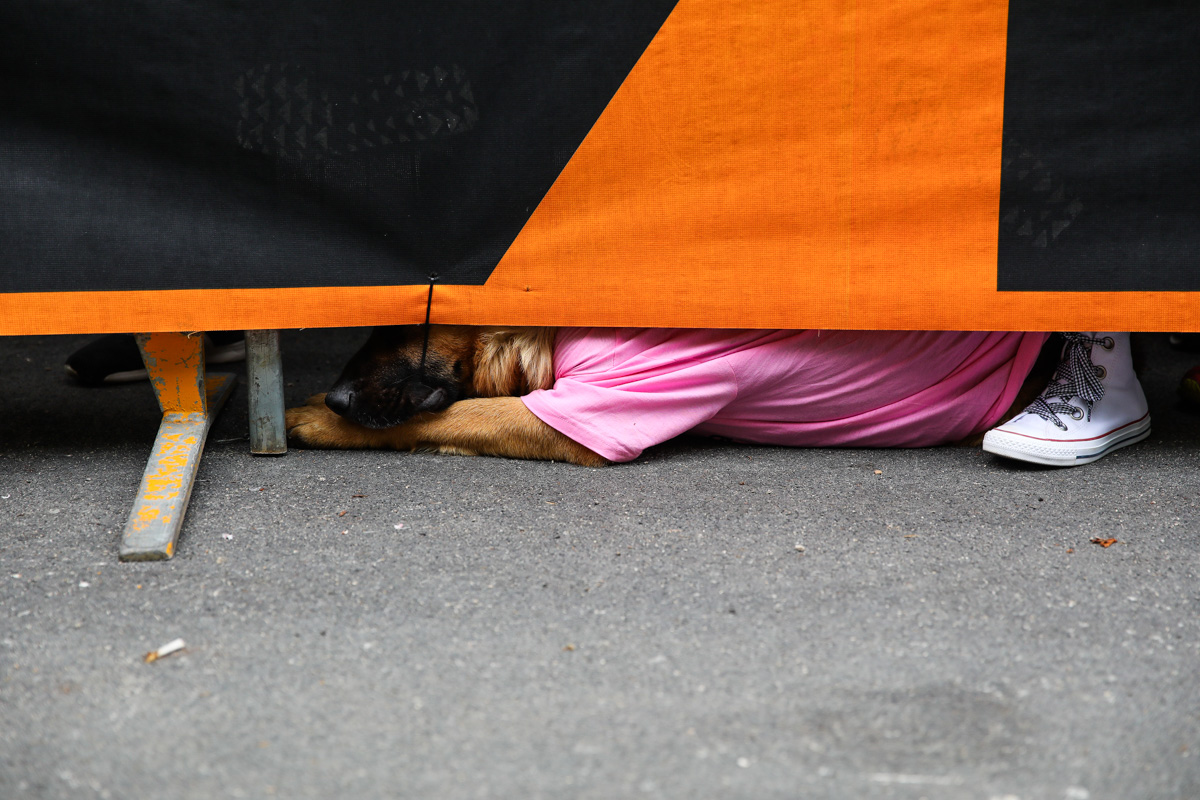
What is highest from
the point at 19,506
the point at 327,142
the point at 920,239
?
the point at 327,142

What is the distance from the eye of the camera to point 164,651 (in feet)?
4.76

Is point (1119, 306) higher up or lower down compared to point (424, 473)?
higher up

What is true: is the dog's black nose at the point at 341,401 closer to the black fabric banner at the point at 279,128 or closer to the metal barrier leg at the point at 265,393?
the metal barrier leg at the point at 265,393

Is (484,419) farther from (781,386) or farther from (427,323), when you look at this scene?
(781,386)

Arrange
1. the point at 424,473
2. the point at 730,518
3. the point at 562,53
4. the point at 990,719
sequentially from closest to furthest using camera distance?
the point at 990,719 → the point at 730,518 → the point at 562,53 → the point at 424,473

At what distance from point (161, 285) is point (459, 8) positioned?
903 mm

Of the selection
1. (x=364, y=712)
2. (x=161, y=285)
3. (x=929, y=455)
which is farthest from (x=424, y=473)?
(x=929, y=455)

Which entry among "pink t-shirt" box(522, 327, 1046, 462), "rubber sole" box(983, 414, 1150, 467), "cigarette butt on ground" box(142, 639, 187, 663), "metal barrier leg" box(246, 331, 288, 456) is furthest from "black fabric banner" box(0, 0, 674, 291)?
Result: "rubber sole" box(983, 414, 1150, 467)

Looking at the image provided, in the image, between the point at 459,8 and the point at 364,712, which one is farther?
the point at 459,8

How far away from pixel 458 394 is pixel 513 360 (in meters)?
0.17

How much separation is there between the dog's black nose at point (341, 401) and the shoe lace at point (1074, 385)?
1656 mm

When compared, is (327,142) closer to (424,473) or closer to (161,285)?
(161,285)

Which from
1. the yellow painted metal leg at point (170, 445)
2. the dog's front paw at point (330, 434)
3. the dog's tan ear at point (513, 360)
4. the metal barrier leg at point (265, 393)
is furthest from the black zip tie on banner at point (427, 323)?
the yellow painted metal leg at point (170, 445)

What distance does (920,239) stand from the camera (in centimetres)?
214
